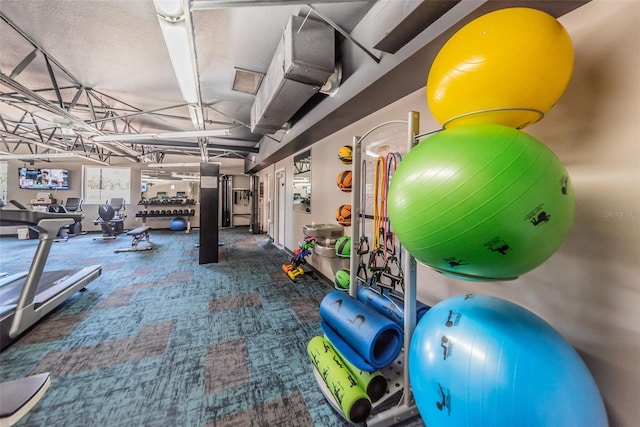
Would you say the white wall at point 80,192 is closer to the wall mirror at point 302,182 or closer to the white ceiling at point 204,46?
the white ceiling at point 204,46

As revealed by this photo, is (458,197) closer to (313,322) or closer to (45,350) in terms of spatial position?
(313,322)

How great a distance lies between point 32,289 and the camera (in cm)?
229

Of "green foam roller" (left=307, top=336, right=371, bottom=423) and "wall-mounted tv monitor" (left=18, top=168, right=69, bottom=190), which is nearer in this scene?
"green foam roller" (left=307, top=336, right=371, bottom=423)

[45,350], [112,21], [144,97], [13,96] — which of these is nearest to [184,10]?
[112,21]

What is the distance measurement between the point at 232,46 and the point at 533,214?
10.9 ft

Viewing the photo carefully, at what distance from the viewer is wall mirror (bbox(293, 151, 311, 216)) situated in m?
4.66

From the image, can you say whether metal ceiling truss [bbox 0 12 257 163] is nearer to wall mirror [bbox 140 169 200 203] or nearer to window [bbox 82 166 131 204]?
window [bbox 82 166 131 204]

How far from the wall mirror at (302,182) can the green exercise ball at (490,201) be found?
3.78 meters

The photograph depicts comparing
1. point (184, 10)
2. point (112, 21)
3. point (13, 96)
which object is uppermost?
point (112, 21)

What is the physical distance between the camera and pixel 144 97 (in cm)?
418

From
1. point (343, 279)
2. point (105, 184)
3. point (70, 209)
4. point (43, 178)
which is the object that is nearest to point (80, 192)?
point (105, 184)

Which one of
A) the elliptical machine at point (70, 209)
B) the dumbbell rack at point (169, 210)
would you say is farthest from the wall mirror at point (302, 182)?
the elliptical machine at point (70, 209)

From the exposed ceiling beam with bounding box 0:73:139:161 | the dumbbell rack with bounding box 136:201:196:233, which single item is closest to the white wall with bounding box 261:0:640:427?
the exposed ceiling beam with bounding box 0:73:139:161

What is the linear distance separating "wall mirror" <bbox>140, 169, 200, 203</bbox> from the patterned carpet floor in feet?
22.6
